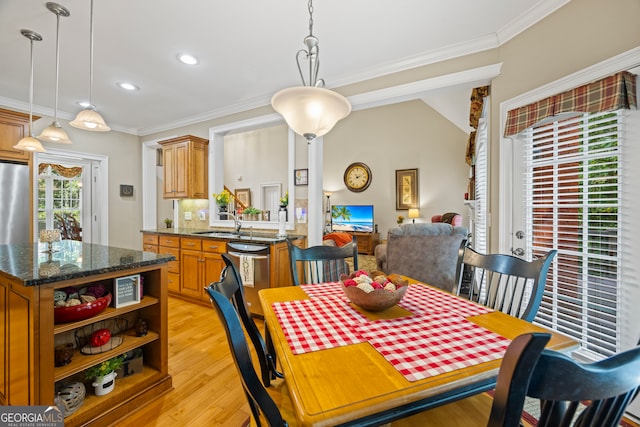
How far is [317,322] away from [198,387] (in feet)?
4.48

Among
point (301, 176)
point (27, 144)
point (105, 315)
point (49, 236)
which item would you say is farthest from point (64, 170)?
point (105, 315)

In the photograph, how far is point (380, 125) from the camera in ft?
25.0

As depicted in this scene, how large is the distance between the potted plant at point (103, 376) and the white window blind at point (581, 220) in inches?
117

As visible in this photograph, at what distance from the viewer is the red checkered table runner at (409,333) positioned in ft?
2.80

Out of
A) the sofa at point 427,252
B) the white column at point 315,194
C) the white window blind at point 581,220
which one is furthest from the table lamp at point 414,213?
the white window blind at point 581,220

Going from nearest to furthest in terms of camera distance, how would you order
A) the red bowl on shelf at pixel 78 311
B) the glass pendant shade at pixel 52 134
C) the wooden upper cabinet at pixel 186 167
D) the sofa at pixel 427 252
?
1. the red bowl on shelf at pixel 78 311
2. the glass pendant shade at pixel 52 134
3. the sofa at pixel 427 252
4. the wooden upper cabinet at pixel 186 167

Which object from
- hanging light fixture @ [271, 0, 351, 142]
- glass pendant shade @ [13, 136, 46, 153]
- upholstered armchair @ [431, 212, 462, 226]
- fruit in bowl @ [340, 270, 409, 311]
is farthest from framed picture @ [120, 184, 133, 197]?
upholstered armchair @ [431, 212, 462, 226]

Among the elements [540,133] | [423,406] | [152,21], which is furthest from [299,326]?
[152,21]

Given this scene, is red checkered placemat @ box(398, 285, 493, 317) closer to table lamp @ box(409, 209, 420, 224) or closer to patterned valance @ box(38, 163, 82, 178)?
table lamp @ box(409, 209, 420, 224)

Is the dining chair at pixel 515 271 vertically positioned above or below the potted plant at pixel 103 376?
above

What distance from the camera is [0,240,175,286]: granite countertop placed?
4.42 feet

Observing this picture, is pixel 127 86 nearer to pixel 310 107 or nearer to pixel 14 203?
pixel 14 203

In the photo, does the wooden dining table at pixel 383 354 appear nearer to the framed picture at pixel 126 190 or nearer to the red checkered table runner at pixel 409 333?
the red checkered table runner at pixel 409 333

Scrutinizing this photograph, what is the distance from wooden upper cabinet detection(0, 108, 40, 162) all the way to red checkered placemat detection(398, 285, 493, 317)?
14.9ft
